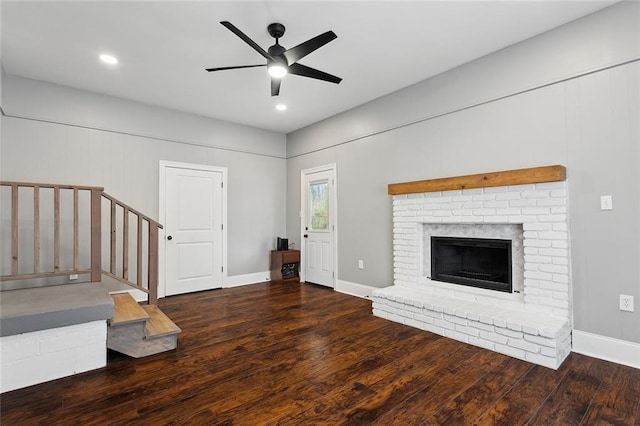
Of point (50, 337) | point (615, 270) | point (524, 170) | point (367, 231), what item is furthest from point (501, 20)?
point (50, 337)

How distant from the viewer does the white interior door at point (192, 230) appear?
4.91m

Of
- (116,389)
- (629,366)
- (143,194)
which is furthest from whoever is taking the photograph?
(143,194)

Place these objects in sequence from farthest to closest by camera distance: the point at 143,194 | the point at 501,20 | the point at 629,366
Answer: the point at 143,194 → the point at 501,20 → the point at 629,366

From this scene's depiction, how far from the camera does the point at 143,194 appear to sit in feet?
15.3

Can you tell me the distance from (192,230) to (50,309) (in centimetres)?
283

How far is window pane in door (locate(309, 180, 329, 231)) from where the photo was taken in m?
5.51

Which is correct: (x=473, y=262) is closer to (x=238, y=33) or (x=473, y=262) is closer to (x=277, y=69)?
(x=277, y=69)

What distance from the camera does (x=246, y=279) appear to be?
5723mm

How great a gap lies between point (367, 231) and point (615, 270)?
275 cm

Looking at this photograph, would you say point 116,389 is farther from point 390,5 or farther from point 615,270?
point 615,270

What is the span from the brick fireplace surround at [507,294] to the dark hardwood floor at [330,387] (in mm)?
169

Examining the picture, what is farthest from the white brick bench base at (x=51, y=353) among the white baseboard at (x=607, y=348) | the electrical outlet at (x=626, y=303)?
the electrical outlet at (x=626, y=303)

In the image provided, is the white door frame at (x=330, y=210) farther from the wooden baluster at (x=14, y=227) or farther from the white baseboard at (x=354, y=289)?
the wooden baluster at (x=14, y=227)

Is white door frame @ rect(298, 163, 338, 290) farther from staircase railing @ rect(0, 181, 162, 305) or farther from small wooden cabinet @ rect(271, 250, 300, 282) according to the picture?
staircase railing @ rect(0, 181, 162, 305)
